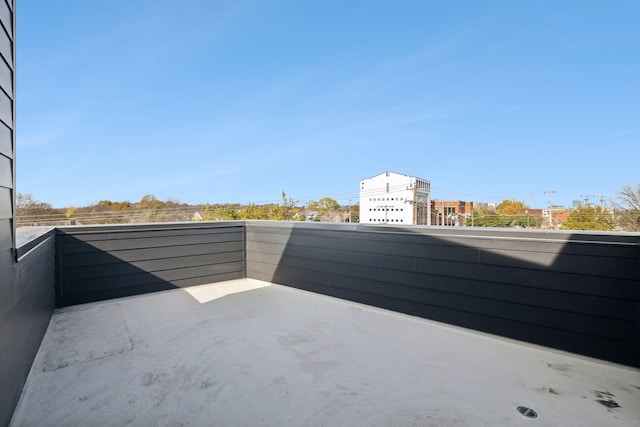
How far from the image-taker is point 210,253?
13.0 ft

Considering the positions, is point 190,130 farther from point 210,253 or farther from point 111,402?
point 111,402

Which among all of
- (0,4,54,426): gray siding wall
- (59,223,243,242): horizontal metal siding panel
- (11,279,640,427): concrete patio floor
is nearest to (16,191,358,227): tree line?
(59,223,243,242): horizontal metal siding panel

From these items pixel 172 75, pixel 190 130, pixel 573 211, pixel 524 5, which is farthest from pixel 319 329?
pixel 573 211

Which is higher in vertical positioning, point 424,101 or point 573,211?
point 424,101

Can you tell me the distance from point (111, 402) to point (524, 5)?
7.92 meters

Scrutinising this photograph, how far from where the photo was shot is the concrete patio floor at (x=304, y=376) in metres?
1.40

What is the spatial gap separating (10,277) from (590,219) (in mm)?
13917

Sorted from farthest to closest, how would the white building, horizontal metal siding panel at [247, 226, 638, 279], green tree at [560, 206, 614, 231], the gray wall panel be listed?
1. the white building
2. green tree at [560, 206, 614, 231]
3. horizontal metal siding panel at [247, 226, 638, 279]
4. the gray wall panel

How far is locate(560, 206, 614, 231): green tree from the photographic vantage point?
9.69 metres

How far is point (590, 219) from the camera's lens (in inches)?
410

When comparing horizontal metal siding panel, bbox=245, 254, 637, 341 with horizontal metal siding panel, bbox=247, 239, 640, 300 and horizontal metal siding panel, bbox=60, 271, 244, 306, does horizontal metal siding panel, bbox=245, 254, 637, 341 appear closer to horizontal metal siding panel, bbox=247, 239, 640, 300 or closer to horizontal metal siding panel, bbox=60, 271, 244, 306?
horizontal metal siding panel, bbox=247, 239, 640, 300

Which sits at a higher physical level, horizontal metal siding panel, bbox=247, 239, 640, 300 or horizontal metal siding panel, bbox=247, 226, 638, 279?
horizontal metal siding panel, bbox=247, 226, 638, 279

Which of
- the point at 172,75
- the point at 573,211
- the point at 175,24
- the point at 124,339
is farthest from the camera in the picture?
the point at 573,211

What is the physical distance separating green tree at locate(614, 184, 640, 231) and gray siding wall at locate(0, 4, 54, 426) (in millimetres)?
12353
